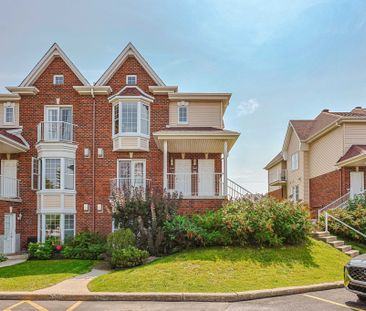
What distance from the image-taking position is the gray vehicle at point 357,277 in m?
7.79

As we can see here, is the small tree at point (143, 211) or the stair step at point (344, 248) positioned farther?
the stair step at point (344, 248)

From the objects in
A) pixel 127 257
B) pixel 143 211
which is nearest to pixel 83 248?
pixel 143 211

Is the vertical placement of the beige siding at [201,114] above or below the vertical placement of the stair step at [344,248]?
above

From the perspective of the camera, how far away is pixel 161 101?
67.5 feet

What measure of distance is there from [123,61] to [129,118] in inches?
143

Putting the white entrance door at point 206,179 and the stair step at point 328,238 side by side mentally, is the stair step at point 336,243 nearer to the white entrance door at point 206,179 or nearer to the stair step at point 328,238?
the stair step at point 328,238

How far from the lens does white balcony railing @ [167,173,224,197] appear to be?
19.8 meters

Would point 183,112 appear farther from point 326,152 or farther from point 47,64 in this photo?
→ point 326,152

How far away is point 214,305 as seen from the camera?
27.0 feet

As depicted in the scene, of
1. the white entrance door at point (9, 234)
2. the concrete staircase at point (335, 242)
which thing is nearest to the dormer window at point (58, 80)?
the white entrance door at point (9, 234)

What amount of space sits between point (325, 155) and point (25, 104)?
733 inches

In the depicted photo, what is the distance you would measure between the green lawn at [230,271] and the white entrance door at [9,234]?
955cm

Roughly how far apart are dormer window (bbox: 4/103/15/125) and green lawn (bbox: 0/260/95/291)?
370 inches

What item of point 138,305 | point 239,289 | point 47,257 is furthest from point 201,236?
point 47,257
